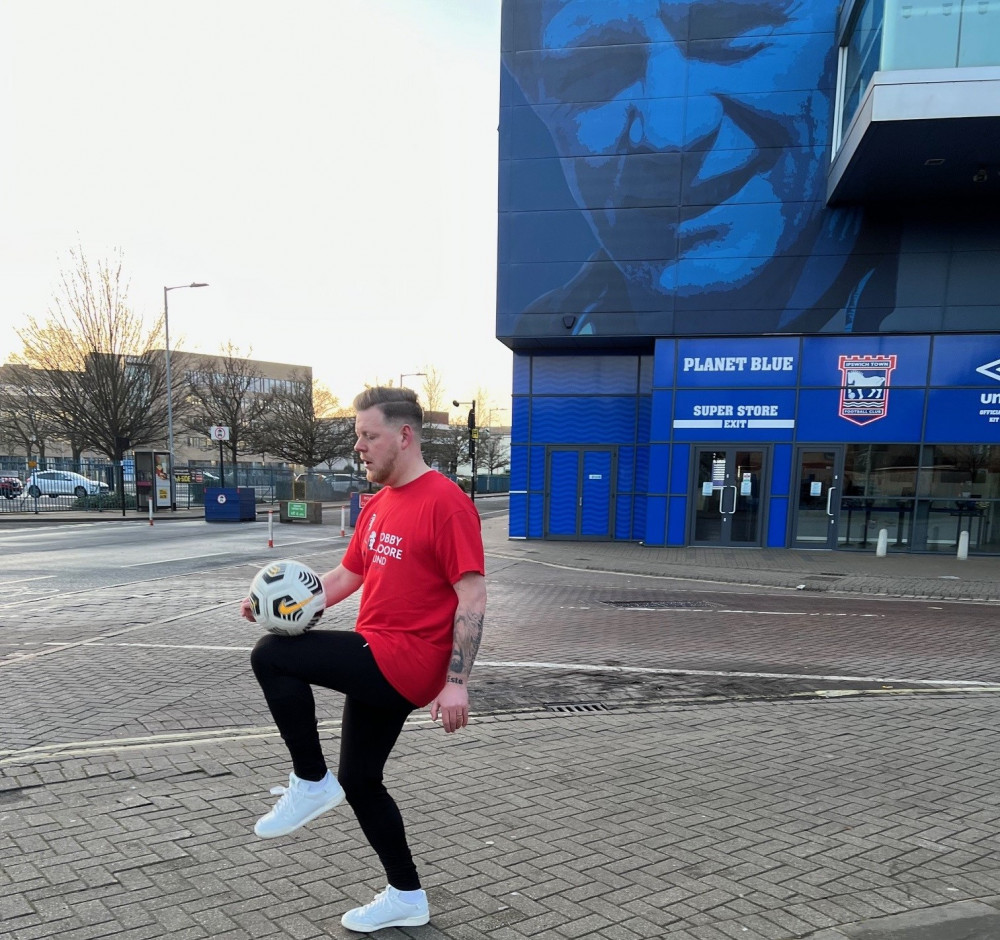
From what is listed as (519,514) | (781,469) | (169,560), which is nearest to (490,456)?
(519,514)

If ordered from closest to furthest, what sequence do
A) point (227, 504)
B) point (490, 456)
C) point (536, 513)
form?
point (536, 513)
point (227, 504)
point (490, 456)

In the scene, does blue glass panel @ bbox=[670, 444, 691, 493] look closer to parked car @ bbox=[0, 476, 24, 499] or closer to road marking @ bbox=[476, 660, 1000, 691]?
road marking @ bbox=[476, 660, 1000, 691]

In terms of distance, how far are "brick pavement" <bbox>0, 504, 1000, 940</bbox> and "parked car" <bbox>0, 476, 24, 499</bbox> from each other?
30.9m

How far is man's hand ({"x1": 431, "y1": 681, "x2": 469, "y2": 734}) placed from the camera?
2.13 m

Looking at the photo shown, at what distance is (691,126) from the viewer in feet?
53.1

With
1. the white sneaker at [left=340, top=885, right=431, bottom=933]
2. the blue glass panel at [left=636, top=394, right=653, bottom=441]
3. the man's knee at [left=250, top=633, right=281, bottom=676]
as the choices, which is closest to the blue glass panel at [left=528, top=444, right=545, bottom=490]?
the blue glass panel at [left=636, top=394, right=653, bottom=441]

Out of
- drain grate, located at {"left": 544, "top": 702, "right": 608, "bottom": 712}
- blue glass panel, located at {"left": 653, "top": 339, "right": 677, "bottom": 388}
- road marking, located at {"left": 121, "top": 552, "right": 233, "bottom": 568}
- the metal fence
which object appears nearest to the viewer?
drain grate, located at {"left": 544, "top": 702, "right": 608, "bottom": 712}

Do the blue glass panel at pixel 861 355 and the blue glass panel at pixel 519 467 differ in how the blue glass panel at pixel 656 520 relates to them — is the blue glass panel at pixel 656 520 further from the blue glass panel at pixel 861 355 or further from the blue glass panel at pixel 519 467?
the blue glass panel at pixel 861 355

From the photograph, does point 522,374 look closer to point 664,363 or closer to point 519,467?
point 519,467

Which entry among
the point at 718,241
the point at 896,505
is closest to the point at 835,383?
the point at 896,505

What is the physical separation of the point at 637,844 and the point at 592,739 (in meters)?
1.30

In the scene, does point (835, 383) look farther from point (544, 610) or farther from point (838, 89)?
point (544, 610)

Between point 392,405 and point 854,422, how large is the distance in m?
16.1

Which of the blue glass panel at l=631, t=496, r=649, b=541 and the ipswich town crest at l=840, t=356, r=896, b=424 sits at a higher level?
the ipswich town crest at l=840, t=356, r=896, b=424
